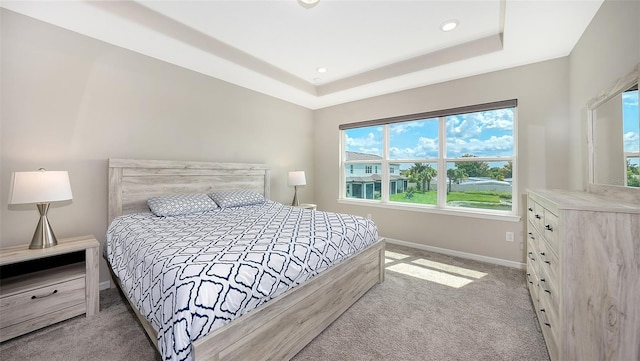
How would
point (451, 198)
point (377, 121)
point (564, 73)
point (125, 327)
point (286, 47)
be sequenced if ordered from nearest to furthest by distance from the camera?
point (125, 327), point (564, 73), point (286, 47), point (451, 198), point (377, 121)

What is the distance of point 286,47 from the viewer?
2.83m

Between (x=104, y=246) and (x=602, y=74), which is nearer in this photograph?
(x=602, y=74)

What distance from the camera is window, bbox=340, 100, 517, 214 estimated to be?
309cm

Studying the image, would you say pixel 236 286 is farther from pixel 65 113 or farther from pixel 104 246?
pixel 65 113

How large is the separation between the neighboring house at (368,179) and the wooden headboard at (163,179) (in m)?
1.83

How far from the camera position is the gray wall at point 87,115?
2.03 metres

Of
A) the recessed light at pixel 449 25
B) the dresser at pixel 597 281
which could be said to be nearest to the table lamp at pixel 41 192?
the dresser at pixel 597 281

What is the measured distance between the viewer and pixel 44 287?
5.82 ft

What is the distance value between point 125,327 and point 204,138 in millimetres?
2181

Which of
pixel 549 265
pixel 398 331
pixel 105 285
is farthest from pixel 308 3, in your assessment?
pixel 105 285

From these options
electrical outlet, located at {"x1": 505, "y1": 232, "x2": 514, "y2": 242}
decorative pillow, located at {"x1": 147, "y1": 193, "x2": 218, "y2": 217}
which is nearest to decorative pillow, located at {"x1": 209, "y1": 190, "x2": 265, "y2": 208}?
decorative pillow, located at {"x1": 147, "y1": 193, "x2": 218, "y2": 217}


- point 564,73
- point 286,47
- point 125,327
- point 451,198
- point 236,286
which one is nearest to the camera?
point 236,286

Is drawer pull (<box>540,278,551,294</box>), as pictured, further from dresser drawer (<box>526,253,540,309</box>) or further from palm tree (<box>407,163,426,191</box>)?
palm tree (<box>407,163,426,191</box>)

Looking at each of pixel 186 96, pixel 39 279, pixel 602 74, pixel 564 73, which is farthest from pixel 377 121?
pixel 39 279
